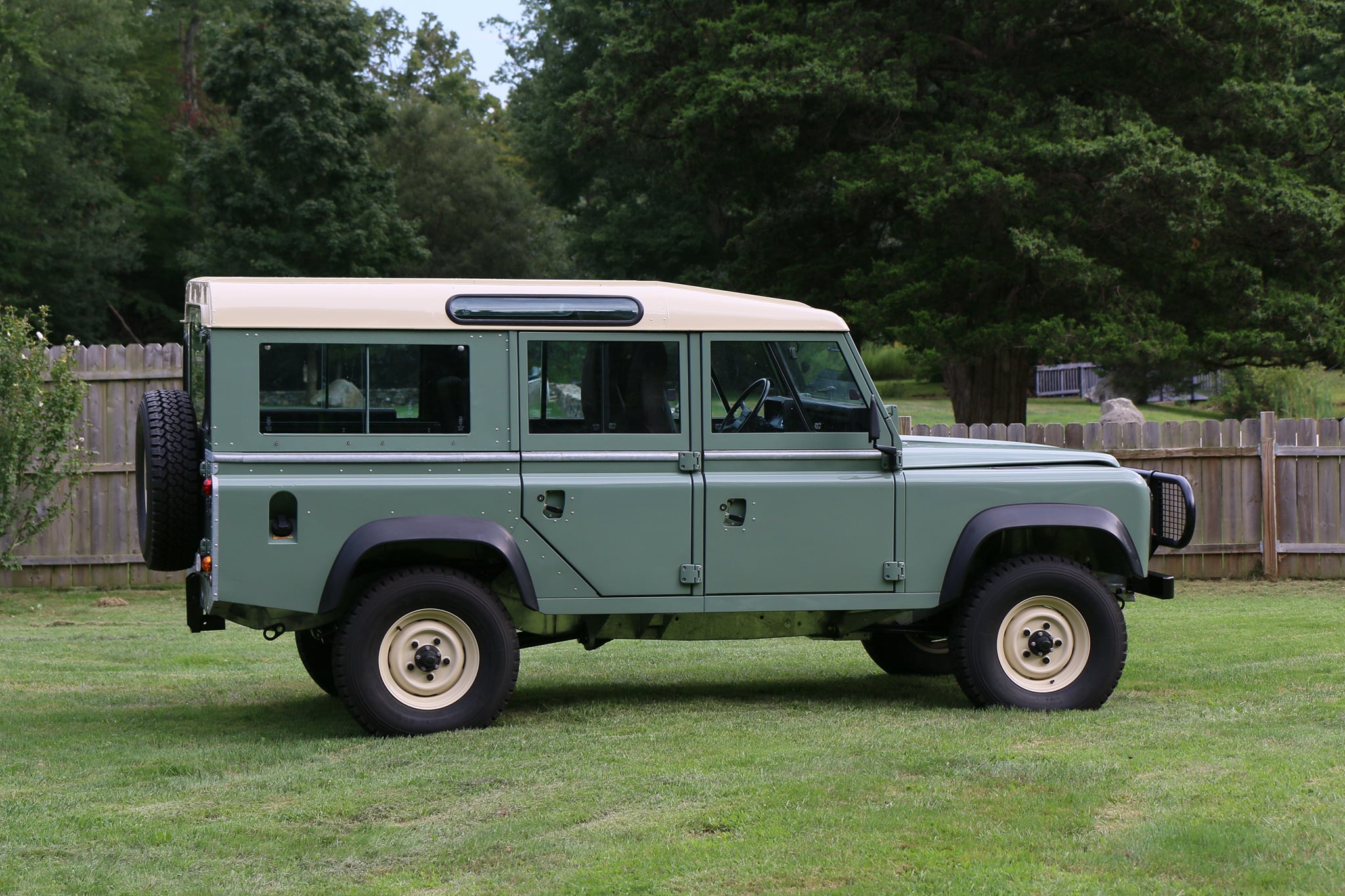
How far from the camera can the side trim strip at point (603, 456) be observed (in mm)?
7086

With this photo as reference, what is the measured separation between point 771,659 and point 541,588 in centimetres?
316

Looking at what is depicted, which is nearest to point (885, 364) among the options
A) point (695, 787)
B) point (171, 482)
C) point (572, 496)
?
point (572, 496)

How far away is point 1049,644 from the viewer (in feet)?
24.5

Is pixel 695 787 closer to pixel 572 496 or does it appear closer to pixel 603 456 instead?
pixel 572 496

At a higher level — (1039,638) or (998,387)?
(998,387)

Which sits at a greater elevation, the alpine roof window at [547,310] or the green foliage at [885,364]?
the green foliage at [885,364]

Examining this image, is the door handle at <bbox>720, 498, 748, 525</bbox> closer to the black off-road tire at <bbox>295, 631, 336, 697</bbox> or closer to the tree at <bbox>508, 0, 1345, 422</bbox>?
the black off-road tire at <bbox>295, 631, 336, 697</bbox>

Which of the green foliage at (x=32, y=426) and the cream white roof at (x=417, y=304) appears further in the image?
the green foliage at (x=32, y=426)

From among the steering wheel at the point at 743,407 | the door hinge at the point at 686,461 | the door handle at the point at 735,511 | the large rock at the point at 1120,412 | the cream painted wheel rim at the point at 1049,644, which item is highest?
the large rock at the point at 1120,412

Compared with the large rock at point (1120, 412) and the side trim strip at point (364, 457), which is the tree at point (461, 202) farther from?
the side trim strip at point (364, 457)

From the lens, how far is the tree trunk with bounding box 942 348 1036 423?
21.2m

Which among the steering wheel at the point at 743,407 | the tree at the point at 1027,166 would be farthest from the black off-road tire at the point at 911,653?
the tree at the point at 1027,166

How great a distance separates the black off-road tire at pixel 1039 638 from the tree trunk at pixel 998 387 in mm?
13732

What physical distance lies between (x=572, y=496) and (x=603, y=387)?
0.59 meters
